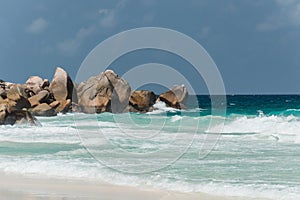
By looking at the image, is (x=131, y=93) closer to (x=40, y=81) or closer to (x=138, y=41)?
(x=40, y=81)

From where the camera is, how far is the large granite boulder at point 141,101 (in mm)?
41125

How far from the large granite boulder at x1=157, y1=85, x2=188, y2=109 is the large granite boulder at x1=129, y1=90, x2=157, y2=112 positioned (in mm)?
3045

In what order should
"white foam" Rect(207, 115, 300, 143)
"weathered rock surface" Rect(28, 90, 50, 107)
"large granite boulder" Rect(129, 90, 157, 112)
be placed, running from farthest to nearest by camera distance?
1. "large granite boulder" Rect(129, 90, 157, 112)
2. "weathered rock surface" Rect(28, 90, 50, 107)
3. "white foam" Rect(207, 115, 300, 143)

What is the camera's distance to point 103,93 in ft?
127

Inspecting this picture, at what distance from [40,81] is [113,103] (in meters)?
7.01

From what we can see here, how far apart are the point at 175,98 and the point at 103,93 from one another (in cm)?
1025

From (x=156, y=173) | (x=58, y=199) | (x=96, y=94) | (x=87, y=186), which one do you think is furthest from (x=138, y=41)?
(x=96, y=94)

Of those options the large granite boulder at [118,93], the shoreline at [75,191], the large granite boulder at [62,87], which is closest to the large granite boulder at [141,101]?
the large granite boulder at [118,93]

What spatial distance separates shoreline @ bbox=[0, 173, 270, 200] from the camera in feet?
27.8

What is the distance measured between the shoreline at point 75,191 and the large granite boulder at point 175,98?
117 ft

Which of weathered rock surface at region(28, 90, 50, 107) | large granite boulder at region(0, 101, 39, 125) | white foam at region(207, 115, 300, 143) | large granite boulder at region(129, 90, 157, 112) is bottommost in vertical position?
large granite boulder at region(0, 101, 39, 125)

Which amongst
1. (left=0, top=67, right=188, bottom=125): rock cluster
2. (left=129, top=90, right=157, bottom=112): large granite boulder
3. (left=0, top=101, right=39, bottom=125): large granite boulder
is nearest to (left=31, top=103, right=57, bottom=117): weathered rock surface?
(left=0, top=67, right=188, bottom=125): rock cluster

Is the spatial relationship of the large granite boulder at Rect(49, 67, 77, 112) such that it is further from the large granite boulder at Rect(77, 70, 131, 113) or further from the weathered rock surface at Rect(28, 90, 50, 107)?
the weathered rock surface at Rect(28, 90, 50, 107)

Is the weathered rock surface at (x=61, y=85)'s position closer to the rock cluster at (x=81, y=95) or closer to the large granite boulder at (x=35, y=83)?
the rock cluster at (x=81, y=95)
